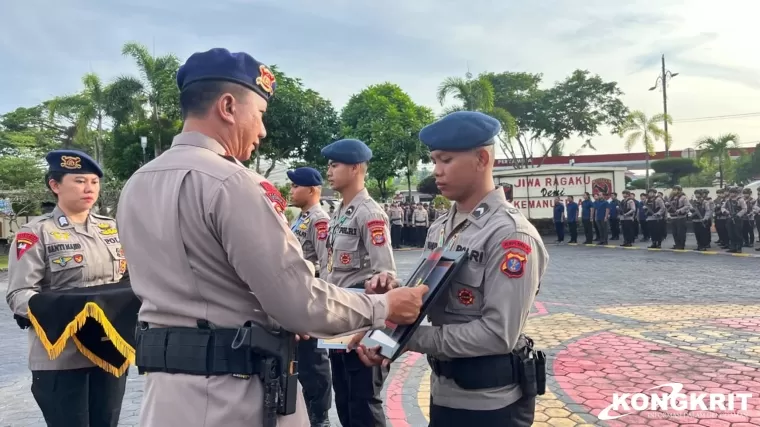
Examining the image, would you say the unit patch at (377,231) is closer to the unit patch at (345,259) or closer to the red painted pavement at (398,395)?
the unit patch at (345,259)

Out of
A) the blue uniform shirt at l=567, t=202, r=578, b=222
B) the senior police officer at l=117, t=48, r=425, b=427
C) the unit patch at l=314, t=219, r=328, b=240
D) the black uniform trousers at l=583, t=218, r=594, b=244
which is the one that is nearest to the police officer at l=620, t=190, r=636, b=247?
the black uniform trousers at l=583, t=218, r=594, b=244

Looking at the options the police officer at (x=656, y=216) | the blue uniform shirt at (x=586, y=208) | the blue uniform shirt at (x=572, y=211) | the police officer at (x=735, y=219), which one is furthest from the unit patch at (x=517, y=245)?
the blue uniform shirt at (x=572, y=211)

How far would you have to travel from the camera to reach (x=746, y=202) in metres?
14.7

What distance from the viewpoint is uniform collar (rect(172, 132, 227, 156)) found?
1.81 m

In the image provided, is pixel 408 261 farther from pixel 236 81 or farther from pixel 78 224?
pixel 236 81

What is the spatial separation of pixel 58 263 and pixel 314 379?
1.97 meters

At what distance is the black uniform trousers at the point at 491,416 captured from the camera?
220cm

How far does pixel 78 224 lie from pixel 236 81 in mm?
2157

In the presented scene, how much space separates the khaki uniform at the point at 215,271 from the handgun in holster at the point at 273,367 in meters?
0.04

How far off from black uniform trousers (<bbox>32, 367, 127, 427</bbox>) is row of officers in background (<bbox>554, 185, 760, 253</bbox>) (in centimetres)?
1591

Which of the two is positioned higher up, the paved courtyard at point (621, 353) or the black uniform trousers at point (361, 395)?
the black uniform trousers at point (361, 395)

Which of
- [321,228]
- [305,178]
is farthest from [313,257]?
[305,178]

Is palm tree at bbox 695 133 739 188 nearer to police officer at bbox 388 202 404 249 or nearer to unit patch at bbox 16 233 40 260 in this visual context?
police officer at bbox 388 202 404 249

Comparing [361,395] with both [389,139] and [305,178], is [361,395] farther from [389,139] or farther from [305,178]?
[389,139]
